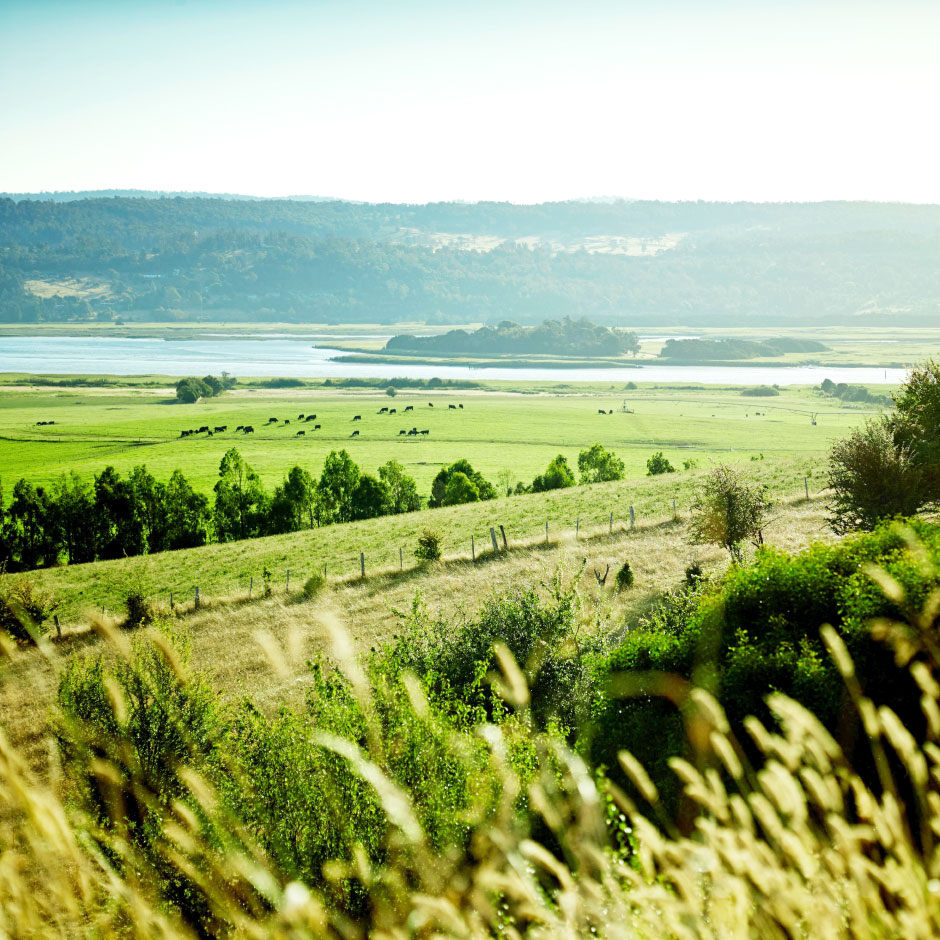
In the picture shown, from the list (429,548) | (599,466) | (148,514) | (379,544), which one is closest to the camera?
(429,548)

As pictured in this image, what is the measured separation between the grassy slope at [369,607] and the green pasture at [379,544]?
45.8 inches

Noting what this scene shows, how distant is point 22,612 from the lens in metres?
39.9

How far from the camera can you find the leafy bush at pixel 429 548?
47906 millimetres

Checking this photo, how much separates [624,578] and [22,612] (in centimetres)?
2943

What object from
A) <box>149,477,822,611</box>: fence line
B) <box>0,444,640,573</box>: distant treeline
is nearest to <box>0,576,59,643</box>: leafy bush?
<box>149,477,822,611</box>: fence line

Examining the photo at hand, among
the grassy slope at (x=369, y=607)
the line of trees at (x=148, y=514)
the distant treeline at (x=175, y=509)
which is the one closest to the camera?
the grassy slope at (x=369, y=607)

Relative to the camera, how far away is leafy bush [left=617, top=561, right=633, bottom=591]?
39.9m

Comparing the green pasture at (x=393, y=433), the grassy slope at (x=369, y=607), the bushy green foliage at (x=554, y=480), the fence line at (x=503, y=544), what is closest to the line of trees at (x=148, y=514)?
the bushy green foliage at (x=554, y=480)

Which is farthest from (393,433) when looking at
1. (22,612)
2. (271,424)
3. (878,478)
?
(878,478)

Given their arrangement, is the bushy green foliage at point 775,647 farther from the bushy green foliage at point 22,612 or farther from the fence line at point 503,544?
the bushy green foliage at point 22,612

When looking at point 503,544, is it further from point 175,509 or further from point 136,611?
point 175,509

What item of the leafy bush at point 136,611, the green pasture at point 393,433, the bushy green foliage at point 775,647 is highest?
the bushy green foliage at point 775,647

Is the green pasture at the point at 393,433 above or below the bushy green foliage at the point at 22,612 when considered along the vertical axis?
below

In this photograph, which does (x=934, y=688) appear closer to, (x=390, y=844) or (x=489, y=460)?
(x=390, y=844)
